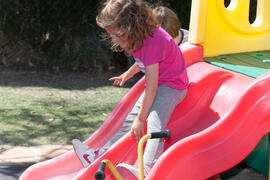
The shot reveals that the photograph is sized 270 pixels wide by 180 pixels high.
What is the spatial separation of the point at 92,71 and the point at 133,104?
3809 millimetres

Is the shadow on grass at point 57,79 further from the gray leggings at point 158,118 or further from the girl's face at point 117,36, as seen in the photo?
the girl's face at point 117,36

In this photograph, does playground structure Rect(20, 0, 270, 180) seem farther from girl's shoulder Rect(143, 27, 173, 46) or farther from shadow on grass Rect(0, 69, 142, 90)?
shadow on grass Rect(0, 69, 142, 90)

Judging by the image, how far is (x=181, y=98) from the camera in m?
2.75

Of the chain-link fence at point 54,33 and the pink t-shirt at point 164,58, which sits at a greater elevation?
the pink t-shirt at point 164,58

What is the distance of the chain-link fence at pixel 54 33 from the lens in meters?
6.54

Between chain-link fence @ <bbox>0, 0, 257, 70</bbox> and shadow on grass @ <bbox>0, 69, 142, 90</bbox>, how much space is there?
0.28 meters

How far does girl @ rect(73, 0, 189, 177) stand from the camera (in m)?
2.38

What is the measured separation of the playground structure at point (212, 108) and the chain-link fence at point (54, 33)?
3.23 m

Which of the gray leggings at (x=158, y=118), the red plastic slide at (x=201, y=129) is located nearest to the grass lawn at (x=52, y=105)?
the red plastic slide at (x=201, y=129)

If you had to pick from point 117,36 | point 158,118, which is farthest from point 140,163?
point 117,36

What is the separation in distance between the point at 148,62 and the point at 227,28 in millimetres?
1194

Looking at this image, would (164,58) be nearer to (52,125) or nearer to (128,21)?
(128,21)

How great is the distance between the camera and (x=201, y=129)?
2.79 m

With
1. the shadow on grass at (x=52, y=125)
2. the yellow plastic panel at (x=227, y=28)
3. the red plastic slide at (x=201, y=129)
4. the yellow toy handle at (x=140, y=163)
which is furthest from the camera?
the shadow on grass at (x=52, y=125)
